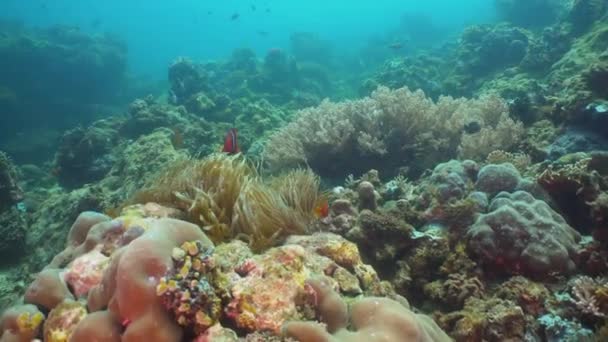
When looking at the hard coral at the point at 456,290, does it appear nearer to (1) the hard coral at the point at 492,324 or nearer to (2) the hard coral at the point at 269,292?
(1) the hard coral at the point at 492,324

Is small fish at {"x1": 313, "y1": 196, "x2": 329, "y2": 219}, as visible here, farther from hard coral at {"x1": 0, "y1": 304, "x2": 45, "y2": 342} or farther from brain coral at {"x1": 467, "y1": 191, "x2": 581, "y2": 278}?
hard coral at {"x1": 0, "y1": 304, "x2": 45, "y2": 342}

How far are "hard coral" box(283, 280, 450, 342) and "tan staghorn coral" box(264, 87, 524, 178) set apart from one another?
15.6 feet

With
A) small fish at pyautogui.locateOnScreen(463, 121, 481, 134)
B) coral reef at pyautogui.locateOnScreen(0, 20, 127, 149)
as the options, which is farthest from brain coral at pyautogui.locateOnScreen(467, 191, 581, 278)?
coral reef at pyautogui.locateOnScreen(0, 20, 127, 149)

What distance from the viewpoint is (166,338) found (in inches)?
89.8

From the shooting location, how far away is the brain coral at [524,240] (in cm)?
388

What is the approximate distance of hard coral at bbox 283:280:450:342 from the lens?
2.34 m

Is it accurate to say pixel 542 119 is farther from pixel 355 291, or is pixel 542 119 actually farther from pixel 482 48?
pixel 482 48

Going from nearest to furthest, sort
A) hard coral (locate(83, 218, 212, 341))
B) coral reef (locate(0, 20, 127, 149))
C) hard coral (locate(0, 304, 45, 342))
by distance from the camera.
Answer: hard coral (locate(83, 218, 212, 341))
hard coral (locate(0, 304, 45, 342))
coral reef (locate(0, 20, 127, 149))

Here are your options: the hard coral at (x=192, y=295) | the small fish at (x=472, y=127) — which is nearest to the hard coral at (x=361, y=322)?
the hard coral at (x=192, y=295)

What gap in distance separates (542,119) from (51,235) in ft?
32.8

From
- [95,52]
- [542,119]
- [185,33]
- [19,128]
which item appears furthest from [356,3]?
[542,119]

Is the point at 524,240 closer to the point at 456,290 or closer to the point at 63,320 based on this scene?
the point at 456,290

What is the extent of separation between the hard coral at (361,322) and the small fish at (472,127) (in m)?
5.72

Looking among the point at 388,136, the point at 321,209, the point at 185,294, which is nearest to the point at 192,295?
the point at 185,294
